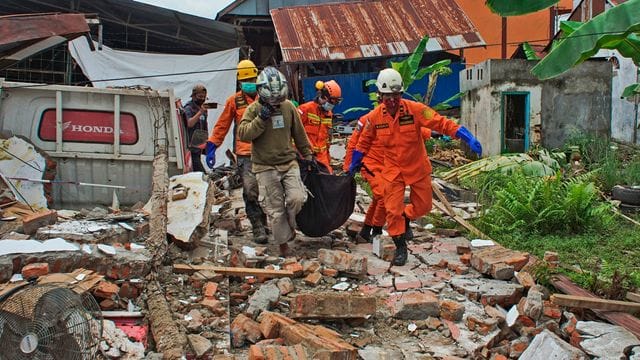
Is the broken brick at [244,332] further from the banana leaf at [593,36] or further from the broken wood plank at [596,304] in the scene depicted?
the banana leaf at [593,36]

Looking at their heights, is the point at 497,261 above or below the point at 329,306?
above

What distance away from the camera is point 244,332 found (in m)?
4.45

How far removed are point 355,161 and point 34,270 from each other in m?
3.46

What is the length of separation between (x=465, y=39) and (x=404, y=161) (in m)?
13.6

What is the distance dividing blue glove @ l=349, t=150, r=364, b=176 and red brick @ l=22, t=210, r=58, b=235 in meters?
2.91

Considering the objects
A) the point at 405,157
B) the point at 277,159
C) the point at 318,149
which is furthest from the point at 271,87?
the point at 318,149

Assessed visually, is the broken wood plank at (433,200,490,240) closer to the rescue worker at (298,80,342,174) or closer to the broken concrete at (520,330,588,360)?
the rescue worker at (298,80,342,174)

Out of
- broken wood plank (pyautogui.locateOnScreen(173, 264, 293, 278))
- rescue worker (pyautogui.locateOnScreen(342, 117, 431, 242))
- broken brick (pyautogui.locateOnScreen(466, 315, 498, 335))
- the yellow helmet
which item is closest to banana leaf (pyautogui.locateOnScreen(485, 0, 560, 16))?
rescue worker (pyautogui.locateOnScreen(342, 117, 431, 242))

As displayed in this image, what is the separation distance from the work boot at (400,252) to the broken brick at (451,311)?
1.28 metres

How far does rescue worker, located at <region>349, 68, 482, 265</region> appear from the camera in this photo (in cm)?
625

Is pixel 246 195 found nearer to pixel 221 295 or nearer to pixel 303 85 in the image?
pixel 221 295

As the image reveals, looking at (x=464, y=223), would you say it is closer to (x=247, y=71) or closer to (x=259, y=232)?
(x=259, y=232)

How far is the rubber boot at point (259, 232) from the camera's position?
22.3 ft

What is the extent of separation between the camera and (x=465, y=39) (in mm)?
18984
